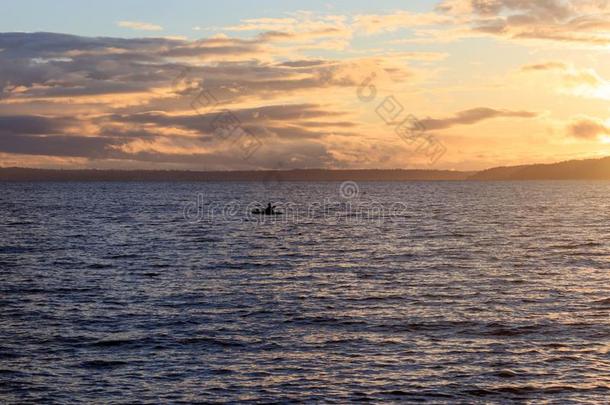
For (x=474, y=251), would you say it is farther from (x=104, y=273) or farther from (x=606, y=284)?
(x=104, y=273)

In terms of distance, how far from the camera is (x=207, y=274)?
5325 cm

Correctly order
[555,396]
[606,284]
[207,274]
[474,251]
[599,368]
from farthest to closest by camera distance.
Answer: [474,251]
[207,274]
[606,284]
[599,368]
[555,396]

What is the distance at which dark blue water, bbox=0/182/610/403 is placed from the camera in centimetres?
2630

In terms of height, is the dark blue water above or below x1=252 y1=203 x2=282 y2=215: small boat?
below

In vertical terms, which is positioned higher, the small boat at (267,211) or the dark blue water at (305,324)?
the small boat at (267,211)

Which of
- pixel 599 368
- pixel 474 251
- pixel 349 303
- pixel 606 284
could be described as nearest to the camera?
pixel 599 368

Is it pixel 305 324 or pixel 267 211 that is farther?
pixel 267 211

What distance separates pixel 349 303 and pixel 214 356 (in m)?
12.5

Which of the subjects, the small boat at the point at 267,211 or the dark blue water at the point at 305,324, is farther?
the small boat at the point at 267,211

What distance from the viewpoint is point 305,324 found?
1405 inches

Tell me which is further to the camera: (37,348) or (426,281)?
(426,281)

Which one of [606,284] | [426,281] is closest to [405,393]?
[426,281]

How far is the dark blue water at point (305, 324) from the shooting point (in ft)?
86.3

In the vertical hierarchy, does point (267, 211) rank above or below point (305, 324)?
above
